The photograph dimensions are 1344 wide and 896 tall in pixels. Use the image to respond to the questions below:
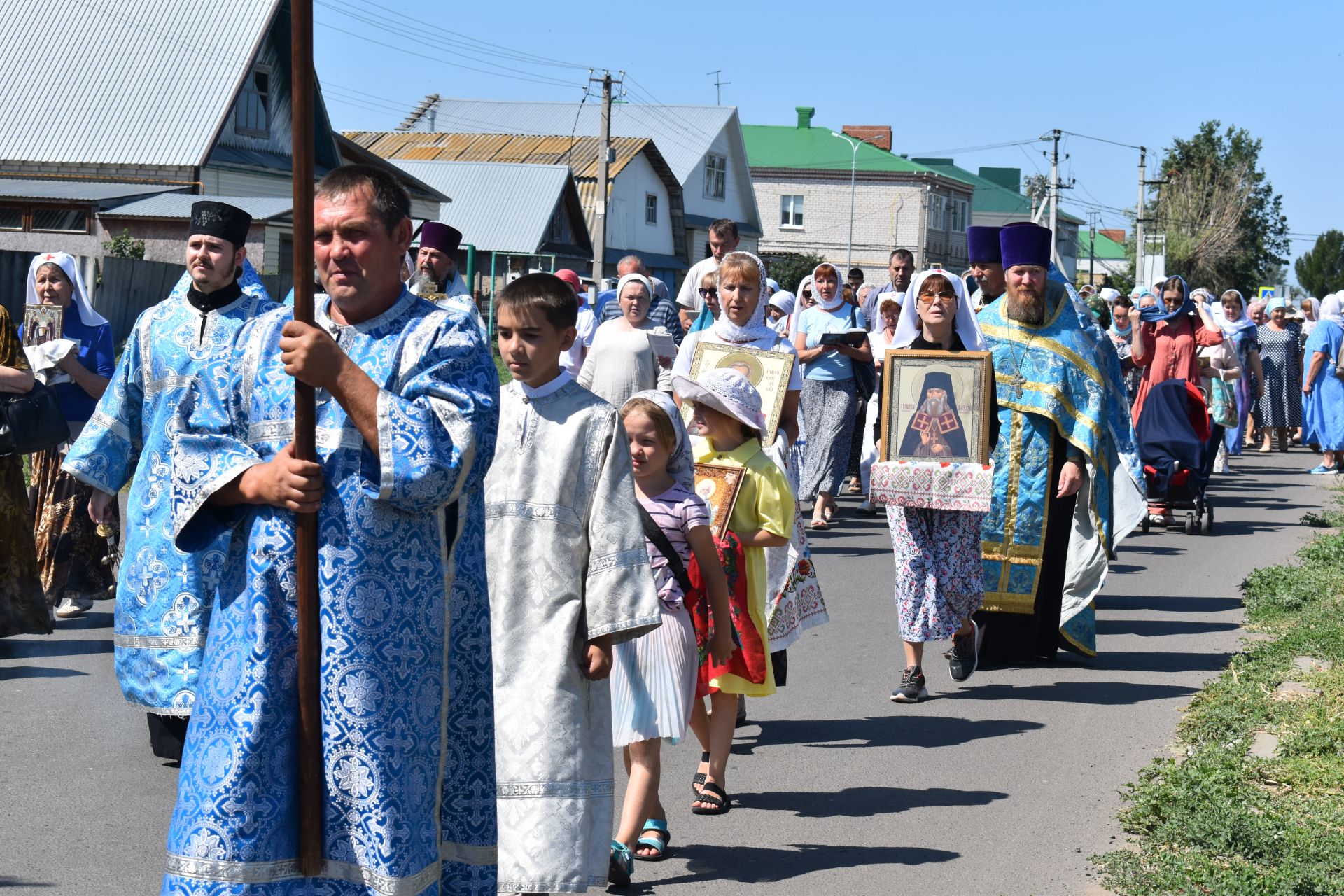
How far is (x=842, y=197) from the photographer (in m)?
80.0

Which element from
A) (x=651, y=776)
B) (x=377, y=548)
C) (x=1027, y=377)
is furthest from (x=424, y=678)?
(x=1027, y=377)

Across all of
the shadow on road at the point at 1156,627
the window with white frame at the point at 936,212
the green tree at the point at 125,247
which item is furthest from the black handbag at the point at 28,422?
→ the window with white frame at the point at 936,212

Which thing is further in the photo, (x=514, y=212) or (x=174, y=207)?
(x=514, y=212)

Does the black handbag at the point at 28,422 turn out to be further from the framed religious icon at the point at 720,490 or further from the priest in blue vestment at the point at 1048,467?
the priest in blue vestment at the point at 1048,467

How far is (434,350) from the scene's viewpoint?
3555mm

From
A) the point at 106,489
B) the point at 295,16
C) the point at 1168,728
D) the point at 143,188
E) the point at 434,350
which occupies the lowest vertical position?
the point at 1168,728

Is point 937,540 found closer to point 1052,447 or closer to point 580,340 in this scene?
point 1052,447

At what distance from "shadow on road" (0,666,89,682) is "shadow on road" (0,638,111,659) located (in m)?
0.27

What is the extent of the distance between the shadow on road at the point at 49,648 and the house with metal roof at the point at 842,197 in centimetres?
7079

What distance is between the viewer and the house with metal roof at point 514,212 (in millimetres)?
49031

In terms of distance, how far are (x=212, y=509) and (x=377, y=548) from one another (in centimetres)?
36

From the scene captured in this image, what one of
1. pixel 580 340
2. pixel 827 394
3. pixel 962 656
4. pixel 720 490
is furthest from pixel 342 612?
pixel 827 394

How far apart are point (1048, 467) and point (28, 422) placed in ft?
16.6

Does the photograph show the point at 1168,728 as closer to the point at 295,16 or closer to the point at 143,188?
the point at 295,16
